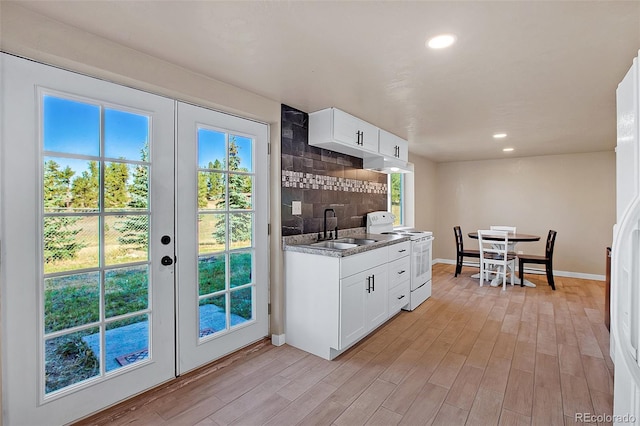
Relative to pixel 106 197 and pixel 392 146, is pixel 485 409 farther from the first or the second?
pixel 392 146

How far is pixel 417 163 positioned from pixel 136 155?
514 centimetres

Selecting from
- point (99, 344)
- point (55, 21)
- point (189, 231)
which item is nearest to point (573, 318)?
point (189, 231)

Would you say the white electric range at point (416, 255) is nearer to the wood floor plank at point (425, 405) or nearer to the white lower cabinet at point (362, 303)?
the white lower cabinet at point (362, 303)

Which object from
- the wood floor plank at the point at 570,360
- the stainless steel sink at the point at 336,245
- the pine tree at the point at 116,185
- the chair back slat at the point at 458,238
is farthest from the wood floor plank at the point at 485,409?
the chair back slat at the point at 458,238

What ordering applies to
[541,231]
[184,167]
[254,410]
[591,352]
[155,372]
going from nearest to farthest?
[254,410] < [155,372] < [184,167] < [591,352] < [541,231]

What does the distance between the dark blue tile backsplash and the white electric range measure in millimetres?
196

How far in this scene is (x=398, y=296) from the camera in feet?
11.6

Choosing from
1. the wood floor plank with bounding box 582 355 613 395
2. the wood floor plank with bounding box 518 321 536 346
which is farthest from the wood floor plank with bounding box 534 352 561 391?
the wood floor plank with bounding box 518 321 536 346

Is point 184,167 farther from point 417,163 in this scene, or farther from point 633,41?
point 417,163

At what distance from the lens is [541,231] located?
597 centimetres

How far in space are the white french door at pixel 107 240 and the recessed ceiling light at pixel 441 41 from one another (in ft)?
5.20

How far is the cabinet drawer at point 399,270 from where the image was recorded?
3373mm

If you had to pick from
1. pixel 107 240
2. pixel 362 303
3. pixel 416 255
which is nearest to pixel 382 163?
pixel 416 255

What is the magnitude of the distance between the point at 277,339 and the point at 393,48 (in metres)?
2.51
